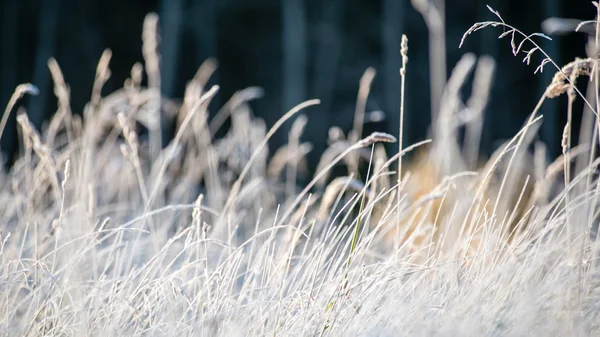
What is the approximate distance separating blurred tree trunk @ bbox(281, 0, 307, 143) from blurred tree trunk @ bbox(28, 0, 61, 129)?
13.1 feet

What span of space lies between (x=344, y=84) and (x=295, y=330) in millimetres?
9827

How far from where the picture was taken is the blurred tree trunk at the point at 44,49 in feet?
30.3

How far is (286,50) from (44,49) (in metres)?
4.13

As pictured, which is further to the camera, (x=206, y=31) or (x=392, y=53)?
(x=206, y=31)

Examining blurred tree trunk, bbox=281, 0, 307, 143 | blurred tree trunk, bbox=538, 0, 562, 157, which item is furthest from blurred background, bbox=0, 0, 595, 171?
blurred tree trunk, bbox=538, 0, 562, 157

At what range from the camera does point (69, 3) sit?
1021cm

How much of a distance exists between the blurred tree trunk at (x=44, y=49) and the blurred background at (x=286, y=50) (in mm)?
25

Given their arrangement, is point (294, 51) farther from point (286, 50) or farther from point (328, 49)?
point (328, 49)

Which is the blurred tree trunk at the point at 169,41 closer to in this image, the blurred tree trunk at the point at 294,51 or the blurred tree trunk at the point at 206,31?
the blurred tree trunk at the point at 206,31

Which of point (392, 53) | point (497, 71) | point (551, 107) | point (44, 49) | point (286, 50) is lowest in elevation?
point (551, 107)

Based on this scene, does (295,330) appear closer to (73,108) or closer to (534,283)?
(534,283)

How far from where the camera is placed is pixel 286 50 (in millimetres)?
10344

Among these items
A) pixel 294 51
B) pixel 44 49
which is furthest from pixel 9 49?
pixel 294 51

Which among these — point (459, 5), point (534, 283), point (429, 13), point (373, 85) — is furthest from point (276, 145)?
point (534, 283)
